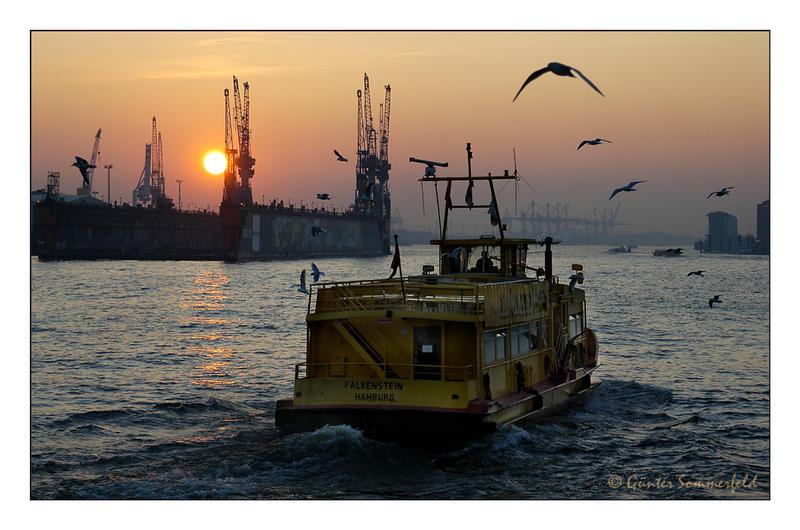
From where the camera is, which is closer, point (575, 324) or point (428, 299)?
point (428, 299)

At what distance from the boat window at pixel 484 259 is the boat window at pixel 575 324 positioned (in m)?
3.51

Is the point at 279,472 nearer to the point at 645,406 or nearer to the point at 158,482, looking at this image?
the point at 158,482

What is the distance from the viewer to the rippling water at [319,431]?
20172 mm

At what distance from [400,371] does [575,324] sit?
31.6 ft

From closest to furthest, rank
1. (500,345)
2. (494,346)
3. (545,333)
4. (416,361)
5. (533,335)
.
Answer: (416,361), (494,346), (500,345), (533,335), (545,333)

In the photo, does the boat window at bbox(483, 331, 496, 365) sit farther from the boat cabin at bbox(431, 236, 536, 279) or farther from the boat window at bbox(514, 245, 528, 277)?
the boat window at bbox(514, 245, 528, 277)

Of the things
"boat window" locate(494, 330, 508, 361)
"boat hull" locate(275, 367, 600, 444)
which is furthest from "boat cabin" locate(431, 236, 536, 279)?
"boat hull" locate(275, 367, 600, 444)

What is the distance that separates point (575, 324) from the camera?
30250 millimetres

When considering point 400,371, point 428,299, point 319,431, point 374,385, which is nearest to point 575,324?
point 428,299

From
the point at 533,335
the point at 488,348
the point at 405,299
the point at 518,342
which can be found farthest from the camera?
→ the point at 533,335

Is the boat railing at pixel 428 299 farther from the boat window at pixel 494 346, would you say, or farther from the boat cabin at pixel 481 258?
the boat cabin at pixel 481 258

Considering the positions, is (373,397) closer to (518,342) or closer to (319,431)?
(319,431)

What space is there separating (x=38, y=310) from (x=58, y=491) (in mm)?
51036

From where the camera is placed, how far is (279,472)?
2038 centimetres
